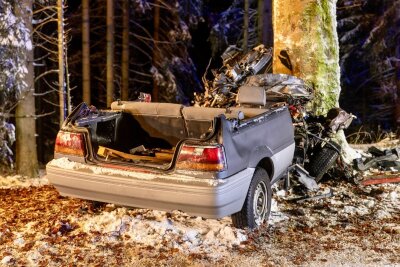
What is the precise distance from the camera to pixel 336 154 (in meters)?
8.09

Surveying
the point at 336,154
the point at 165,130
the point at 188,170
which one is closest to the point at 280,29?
the point at 336,154

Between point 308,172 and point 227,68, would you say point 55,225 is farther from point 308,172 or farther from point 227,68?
point 227,68

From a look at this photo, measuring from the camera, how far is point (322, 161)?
804cm

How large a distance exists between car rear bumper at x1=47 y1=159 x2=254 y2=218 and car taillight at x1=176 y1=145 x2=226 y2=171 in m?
0.12

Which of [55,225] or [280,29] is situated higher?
[280,29]

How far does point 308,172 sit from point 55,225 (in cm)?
393

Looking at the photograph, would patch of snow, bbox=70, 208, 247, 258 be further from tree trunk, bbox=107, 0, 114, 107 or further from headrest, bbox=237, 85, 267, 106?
tree trunk, bbox=107, 0, 114, 107

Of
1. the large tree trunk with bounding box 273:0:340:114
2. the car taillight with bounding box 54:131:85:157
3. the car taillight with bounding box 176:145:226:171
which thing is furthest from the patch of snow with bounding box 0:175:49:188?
the large tree trunk with bounding box 273:0:340:114

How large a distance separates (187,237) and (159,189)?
0.78m

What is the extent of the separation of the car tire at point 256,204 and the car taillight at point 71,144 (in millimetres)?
1835

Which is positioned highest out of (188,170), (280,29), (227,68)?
(280,29)

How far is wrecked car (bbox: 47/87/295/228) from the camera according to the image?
16.8 ft

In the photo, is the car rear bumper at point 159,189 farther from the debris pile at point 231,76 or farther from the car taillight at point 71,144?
the debris pile at point 231,76

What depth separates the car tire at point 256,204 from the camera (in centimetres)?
572
